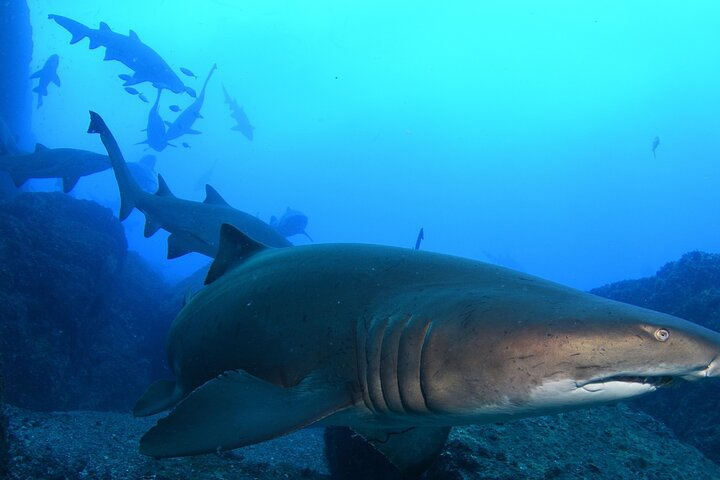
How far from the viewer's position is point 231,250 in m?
3.89

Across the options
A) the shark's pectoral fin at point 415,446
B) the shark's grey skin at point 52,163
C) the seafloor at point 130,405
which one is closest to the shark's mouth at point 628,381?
the shark's pectoral fin at point 415,446

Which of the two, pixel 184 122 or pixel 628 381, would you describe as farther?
pixel 184 122

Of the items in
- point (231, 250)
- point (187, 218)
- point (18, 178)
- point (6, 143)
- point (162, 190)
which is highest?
point (6, 143)

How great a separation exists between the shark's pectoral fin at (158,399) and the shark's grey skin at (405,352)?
59 cm

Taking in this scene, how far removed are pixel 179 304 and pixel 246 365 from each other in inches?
424

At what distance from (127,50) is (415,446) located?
55.5ft

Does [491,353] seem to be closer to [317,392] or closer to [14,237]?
[317,392]

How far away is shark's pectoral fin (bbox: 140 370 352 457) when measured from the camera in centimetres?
181

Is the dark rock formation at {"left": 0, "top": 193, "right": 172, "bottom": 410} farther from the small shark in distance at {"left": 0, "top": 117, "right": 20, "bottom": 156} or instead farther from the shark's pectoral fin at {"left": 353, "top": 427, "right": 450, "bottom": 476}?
the shark's pectoral fin at {"left": 353, "top": 427, "right": 450, "bottom": 476}

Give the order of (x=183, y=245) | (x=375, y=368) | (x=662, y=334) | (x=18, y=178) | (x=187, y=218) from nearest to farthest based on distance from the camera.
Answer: (x=662, y=334)
(x=375, y=368)
(x=187, y=218)
(x=183, y=245)
(x=18, y=178)

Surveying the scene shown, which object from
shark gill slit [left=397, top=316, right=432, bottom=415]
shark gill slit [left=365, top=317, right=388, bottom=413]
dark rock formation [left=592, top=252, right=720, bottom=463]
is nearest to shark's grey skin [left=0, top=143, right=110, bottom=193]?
shark gill slit [left=365, top=317, right=388, bottom=413]

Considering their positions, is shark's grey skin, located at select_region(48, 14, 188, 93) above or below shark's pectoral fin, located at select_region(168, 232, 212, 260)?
above

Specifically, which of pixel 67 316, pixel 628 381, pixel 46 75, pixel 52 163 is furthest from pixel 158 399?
pixel 46 75

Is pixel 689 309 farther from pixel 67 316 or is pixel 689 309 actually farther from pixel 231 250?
pixel 67 316
